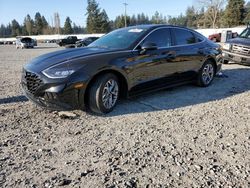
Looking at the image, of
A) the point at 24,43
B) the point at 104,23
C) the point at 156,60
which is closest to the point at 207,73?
the point at 156,60

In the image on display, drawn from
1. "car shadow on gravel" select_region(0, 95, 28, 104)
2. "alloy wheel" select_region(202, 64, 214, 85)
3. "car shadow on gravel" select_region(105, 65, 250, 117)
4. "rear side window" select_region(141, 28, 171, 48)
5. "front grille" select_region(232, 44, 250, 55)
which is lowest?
"car shadow on gravel" select_region(105, 65, 250, 117)

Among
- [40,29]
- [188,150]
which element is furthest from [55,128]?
[40,29]

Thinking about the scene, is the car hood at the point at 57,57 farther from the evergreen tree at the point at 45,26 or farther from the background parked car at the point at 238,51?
the evergreen tree at the point at 45,26

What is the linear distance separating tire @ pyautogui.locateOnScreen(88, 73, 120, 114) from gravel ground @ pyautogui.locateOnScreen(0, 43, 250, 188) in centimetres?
17

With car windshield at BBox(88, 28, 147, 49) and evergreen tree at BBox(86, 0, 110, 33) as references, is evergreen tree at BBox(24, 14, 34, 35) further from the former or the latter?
car windshield at BBox(88, 28, 147, 49)

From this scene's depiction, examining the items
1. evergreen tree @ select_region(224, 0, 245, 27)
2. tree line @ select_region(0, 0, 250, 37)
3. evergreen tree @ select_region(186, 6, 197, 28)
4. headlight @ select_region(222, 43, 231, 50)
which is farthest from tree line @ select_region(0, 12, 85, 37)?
headlight @ select_region(222, 43, 231, 50)

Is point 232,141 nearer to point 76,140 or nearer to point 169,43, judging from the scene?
point 76,140

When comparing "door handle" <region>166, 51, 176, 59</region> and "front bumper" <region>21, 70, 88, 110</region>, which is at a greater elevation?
"door handle" <region>166, 51, 176, 59</region>

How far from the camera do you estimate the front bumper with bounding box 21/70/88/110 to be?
15.3ft

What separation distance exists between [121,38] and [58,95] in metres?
2.15

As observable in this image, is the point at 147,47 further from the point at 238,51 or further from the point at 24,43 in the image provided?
the point at 24,43

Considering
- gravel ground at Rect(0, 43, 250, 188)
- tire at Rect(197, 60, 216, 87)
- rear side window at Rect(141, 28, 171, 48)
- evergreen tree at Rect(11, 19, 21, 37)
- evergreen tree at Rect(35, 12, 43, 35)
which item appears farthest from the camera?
evergreen tree at Rect(11, 19, 21, 37)

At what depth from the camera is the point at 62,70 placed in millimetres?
4723

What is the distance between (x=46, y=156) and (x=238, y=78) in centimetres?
700
